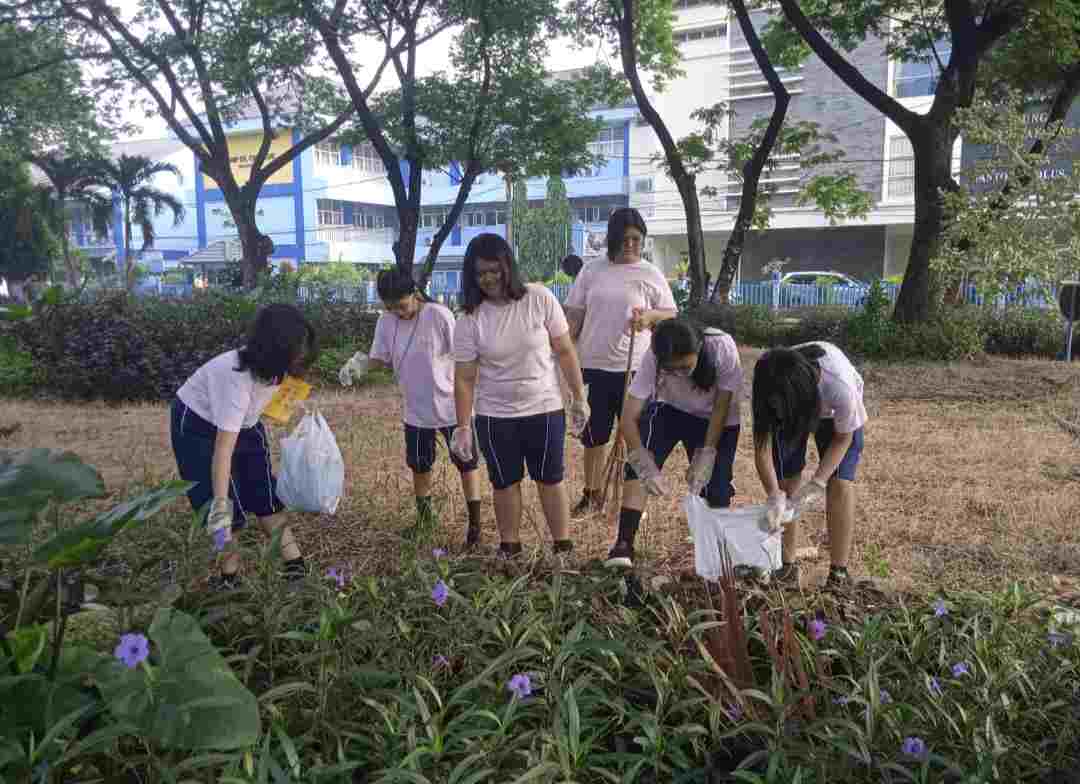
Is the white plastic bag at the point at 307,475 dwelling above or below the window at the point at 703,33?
below

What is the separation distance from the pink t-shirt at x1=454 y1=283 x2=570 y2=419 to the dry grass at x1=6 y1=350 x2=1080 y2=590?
0.45m

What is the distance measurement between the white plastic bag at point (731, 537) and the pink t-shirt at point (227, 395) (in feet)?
4.79

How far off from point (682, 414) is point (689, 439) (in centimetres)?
10

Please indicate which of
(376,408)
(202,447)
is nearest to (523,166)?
(376,408)

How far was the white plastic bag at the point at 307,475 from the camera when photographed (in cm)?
314

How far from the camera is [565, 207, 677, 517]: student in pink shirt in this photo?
3.86m

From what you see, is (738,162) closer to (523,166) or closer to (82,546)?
(523,166)

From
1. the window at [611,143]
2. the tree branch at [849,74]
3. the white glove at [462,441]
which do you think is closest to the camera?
the white glove at [462,441]

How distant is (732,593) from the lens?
2223 mm

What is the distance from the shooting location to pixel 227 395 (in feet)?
9.47

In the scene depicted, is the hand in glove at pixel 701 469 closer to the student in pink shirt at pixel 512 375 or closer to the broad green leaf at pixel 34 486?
the student in pink shirt at pixel 512 375

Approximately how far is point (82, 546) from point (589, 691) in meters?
1.18

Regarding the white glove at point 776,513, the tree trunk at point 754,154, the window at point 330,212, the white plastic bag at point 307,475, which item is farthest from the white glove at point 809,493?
the window at point 330,212

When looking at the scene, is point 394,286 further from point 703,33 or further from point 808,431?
point 703,33
